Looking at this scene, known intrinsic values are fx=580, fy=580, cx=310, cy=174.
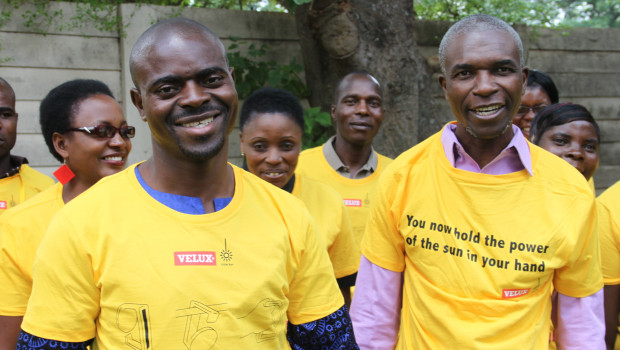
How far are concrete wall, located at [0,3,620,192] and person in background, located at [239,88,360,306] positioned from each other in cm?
210

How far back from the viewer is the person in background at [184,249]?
1.68m

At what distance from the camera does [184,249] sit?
1756 millimetres

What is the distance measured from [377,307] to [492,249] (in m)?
0.62

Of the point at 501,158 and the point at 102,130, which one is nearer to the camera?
the point at 501,158

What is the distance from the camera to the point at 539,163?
7.93 ft

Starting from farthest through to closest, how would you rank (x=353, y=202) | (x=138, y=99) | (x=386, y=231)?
(x=353, y=202), (x=386, y=231), (x=138, y=99)

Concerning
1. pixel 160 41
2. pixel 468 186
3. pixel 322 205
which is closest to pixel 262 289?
pixel 160 41

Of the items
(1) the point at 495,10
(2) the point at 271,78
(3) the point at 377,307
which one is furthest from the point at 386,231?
(1) the point at 495,10

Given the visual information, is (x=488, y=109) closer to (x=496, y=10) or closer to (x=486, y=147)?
(x=486, y=147)

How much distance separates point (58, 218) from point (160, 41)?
63 centimetres

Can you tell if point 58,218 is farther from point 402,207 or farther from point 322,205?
point 322,205

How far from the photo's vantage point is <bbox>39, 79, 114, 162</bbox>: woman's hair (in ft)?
10.2

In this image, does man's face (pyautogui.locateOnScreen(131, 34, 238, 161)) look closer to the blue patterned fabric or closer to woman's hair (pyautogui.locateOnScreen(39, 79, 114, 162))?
the blue patterned fabric

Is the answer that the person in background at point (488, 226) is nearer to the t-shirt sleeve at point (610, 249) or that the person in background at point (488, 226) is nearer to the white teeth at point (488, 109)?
the white teeth at point (488, 109)
